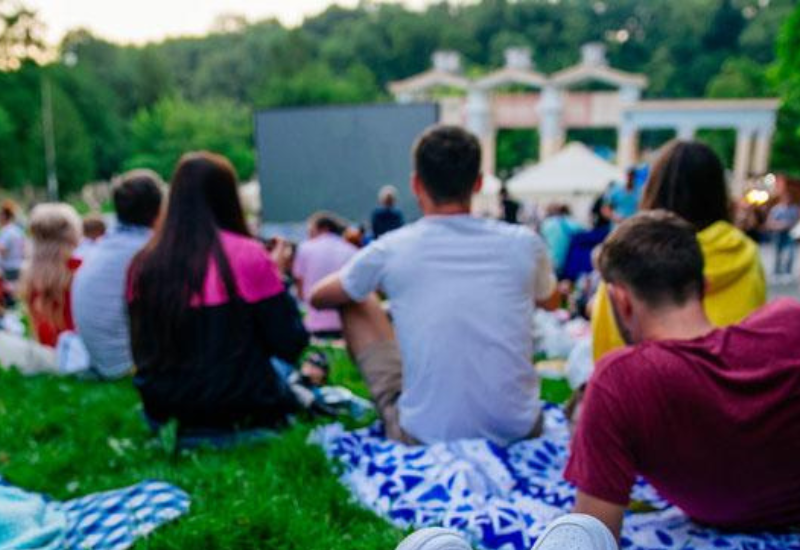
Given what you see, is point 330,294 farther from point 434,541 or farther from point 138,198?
point 138,198

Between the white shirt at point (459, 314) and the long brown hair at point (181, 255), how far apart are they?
580 millimetres

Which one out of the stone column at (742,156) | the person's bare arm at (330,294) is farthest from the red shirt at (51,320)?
the stone column at (742,156)

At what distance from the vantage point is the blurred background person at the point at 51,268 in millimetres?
4137

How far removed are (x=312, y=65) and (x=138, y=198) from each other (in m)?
54.8

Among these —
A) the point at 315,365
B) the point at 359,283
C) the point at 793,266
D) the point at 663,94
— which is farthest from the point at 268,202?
the point at 663,94

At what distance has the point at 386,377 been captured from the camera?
2643mm

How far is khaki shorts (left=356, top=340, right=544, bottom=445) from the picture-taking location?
2.58 meters

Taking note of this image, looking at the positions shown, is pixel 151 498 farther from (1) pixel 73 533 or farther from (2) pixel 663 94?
(2) pixel 663 94

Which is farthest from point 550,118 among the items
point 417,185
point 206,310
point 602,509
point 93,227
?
point 602,509

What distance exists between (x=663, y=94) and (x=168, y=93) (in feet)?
136

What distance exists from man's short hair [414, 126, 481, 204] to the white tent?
13.3 metres

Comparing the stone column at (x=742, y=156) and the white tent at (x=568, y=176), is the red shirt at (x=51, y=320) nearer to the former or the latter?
the white tent at (x=568, y=176)

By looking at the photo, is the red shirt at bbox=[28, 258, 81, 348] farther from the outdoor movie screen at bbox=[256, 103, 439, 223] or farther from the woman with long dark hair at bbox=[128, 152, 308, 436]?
the outdoor movie screen at bbox=[256, 103, 439, 223]

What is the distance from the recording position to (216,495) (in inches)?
89.3
